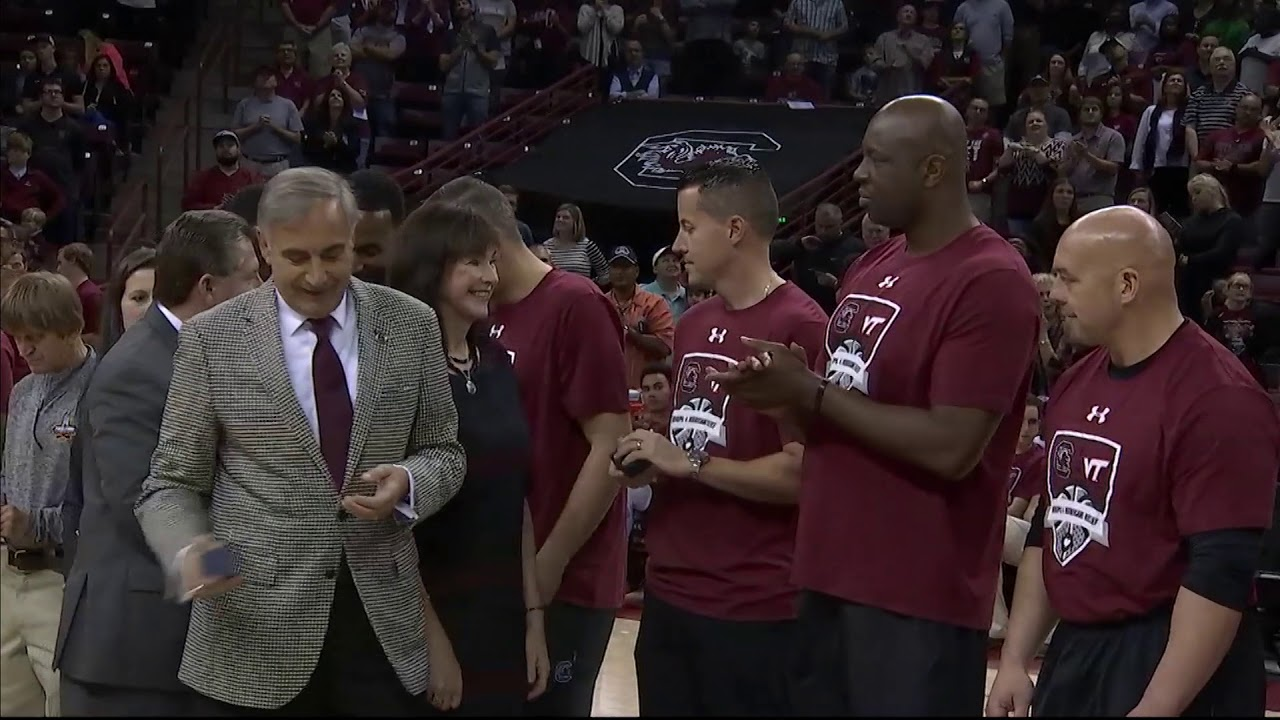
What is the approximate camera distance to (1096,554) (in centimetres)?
313

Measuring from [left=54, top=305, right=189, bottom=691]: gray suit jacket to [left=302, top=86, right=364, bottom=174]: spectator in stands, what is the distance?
36.1ft

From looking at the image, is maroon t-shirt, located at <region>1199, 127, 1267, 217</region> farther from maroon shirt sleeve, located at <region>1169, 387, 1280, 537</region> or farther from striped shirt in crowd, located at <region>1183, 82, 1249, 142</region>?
maroon shirt sleeve, located at <region>1169, 387, 1280, 537</region>

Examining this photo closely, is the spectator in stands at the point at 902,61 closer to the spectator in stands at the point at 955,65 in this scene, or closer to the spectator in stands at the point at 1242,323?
the spectator in stands at the point at 955,65

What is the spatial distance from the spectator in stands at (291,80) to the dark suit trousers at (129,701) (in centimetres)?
1182

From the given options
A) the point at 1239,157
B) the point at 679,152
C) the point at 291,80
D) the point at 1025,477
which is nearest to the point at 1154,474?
the point at 1025,477

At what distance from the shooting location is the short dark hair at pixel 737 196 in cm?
389

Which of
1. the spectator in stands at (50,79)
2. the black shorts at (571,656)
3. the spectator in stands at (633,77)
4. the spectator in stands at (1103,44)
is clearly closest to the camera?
the black shorts at (571,656)

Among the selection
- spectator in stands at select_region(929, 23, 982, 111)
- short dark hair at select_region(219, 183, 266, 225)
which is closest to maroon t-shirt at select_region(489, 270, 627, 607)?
short dark hair at select_region(219, 183, 266, 225)

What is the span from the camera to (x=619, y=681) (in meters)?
6.57

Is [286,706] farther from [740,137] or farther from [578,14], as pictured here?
[578,14]

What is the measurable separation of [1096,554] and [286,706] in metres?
1.54

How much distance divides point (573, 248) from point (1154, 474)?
9205mm

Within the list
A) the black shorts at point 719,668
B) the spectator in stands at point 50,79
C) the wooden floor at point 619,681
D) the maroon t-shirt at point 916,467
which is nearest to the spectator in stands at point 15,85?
the spectator in stands at point 50,79

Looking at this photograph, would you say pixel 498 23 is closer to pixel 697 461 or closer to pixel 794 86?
pixel 794 86
